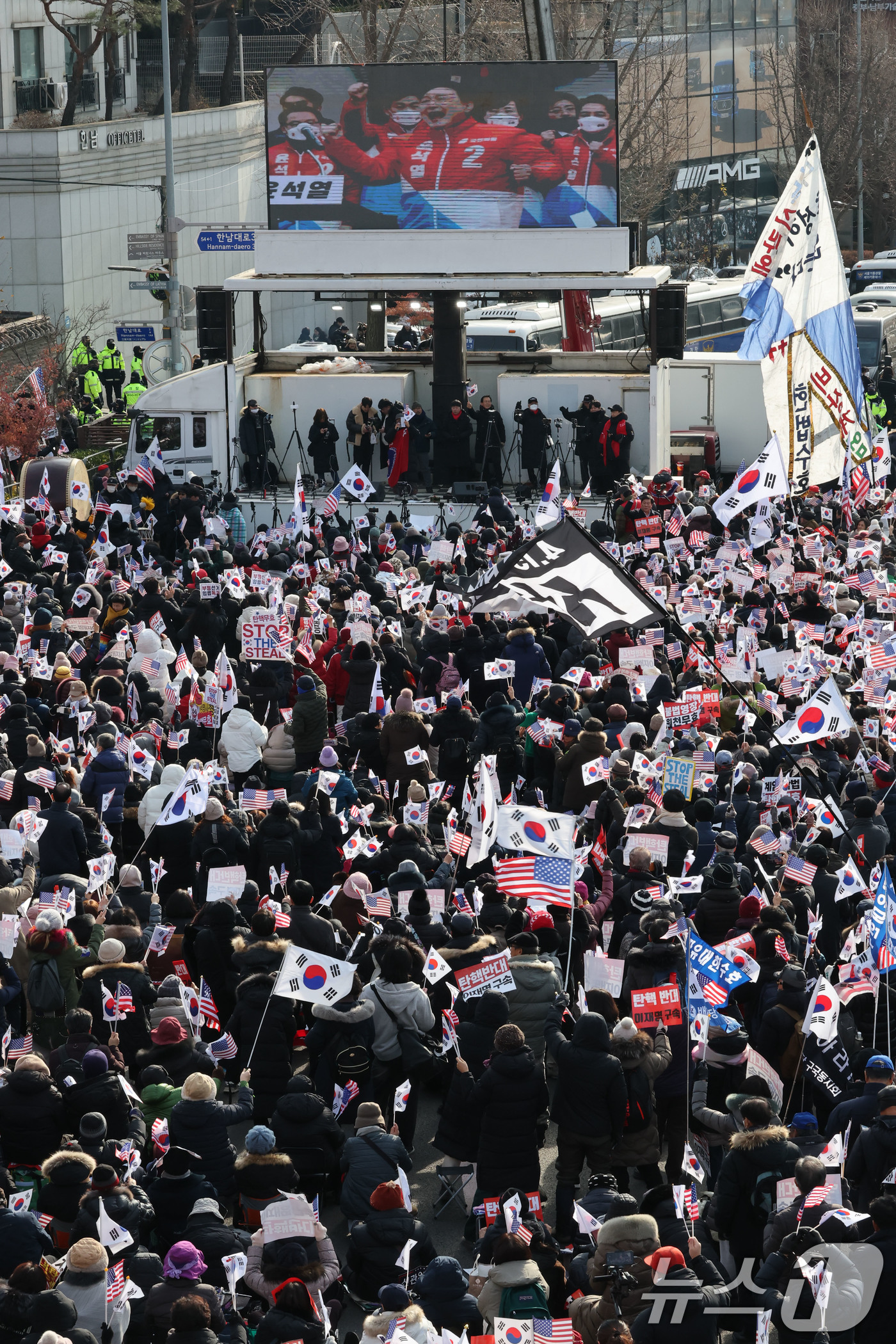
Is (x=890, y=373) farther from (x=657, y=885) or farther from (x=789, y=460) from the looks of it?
(x=657, y=885)

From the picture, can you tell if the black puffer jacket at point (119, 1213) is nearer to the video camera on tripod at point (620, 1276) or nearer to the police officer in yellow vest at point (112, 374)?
the video camera on tripod at point (620, 1276)

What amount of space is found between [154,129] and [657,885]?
3884 cm

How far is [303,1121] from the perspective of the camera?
360 inches

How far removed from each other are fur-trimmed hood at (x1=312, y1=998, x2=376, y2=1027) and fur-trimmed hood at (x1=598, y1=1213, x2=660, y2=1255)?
237 centimetres

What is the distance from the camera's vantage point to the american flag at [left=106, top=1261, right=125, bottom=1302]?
25.0 feet

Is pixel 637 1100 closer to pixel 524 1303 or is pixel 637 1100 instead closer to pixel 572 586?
pixel 524 1303

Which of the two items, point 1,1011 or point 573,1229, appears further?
point 1,1011

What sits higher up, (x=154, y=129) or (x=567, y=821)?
(x=154, y=129)

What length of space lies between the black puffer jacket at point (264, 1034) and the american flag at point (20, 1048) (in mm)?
1035

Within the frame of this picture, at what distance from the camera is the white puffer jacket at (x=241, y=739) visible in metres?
14.8

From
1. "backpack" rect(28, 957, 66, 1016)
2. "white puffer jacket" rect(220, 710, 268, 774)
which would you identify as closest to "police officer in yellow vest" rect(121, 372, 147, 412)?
"white puffer jacket" rect(220, 710, 268, 774)

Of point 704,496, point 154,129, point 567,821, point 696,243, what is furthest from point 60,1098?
point 696,243

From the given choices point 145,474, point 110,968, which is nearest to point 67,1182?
point 110,968

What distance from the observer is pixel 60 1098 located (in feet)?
30.5
